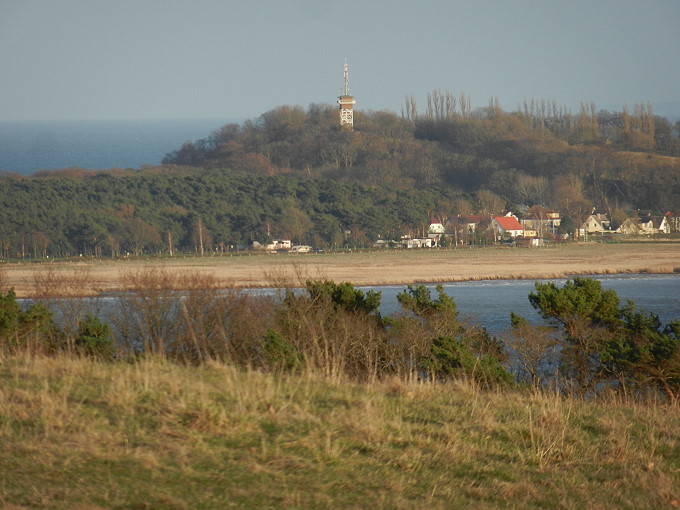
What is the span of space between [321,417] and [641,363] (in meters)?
8.43

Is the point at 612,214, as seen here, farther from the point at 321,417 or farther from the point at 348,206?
the point at 321,417

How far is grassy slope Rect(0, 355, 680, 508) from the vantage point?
13.9 ft

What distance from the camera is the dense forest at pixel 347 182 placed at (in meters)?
62.2

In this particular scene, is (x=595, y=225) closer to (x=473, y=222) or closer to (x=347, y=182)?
(x=473, y=222)

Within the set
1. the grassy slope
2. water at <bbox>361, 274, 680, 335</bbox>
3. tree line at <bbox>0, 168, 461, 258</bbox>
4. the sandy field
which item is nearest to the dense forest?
tree line at <bbox>0, 168, 461, 258</bbox>

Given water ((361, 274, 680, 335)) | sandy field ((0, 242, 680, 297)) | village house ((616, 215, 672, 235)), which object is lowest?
water ((361, 274, 680, 335))

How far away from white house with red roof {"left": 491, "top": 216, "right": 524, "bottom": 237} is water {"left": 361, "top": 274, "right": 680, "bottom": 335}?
2438 cm

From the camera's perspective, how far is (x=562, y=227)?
6475 centimetres

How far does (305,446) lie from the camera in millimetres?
4914

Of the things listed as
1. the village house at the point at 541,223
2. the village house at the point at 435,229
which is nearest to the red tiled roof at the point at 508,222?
the village house at the point at 541,223

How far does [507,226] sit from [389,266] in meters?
23.7

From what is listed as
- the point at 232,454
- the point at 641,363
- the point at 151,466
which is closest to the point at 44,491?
the point at 151,466

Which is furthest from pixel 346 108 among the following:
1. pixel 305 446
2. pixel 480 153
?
pixel 305 446

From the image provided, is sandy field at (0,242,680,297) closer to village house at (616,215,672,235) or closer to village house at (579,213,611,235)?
village house at (616,215,672,235)
